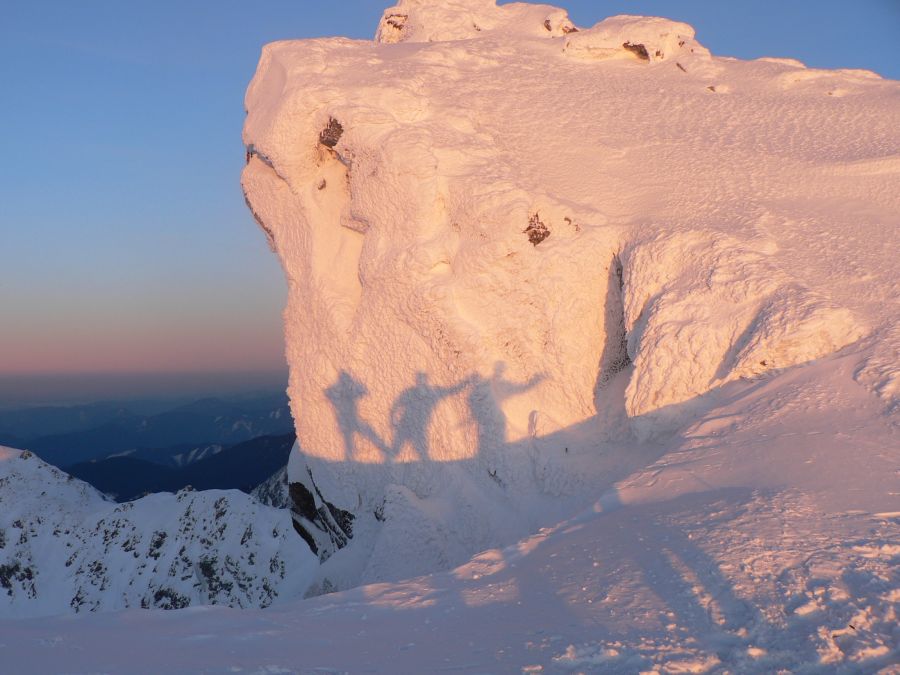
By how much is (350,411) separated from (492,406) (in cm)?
328

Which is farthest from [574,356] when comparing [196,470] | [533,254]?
[196,470]

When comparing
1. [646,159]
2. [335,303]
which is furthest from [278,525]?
[646,159]

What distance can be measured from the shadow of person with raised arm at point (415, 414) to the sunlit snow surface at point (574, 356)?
5 cm

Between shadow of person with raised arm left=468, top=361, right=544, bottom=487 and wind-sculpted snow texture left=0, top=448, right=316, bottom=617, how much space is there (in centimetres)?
1344

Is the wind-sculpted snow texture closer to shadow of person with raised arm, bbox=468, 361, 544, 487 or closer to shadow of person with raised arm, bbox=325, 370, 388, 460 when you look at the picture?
shadow of person with raised arm, bbox=325, 370, 388, 460

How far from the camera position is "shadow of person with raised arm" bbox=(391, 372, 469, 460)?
10.4 meters

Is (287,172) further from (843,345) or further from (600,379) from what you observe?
(843,345)

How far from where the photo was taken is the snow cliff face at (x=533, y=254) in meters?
8.09

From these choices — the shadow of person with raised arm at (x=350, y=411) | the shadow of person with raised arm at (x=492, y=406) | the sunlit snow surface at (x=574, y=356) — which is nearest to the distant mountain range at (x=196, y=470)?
the shadow of person with raised arm at (x=350, y=411)

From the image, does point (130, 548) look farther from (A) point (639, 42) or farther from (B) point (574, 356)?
(A) point (639, 42)

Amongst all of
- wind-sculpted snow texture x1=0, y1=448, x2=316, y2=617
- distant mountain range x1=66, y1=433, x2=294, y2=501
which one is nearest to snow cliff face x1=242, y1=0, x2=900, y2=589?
wind-sculpted snow texture x1=0, y1=448, x2=316, y2=617

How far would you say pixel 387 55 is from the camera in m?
13.8

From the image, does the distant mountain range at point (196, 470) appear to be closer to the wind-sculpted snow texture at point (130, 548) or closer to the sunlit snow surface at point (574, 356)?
the wind-sculpted snow texture at point (130, 548)

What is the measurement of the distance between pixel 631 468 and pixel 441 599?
14.7 ft
